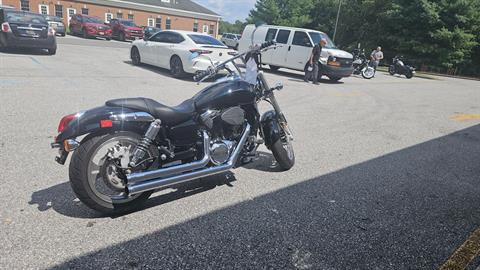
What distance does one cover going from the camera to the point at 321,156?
5.34 m

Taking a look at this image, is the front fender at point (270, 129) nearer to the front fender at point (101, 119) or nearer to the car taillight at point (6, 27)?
the front fender at point (101, 119)

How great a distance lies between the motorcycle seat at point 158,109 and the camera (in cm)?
322

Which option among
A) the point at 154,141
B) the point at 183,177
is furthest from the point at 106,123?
the point at 183,177

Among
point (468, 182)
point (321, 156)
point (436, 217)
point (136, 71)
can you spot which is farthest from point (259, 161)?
point (136, 71)

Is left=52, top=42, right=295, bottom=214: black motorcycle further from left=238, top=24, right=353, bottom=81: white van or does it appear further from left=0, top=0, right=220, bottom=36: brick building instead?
left=0, top=0, right=220, bottom=36: brick building

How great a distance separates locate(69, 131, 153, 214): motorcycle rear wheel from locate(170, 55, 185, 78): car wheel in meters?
8.48

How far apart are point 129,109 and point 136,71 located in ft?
30.6

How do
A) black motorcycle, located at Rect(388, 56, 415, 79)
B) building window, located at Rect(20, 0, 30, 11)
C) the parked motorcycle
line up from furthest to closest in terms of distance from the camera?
1. building window, located at Rect(20, 0, 30, 11)
2. black motorcycle, located at Rect(388, 56, 415, 79)
3. the parked motorcycle

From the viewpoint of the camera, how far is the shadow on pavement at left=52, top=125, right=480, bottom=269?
273cm

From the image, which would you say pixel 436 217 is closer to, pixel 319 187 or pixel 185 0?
pixel 319 187

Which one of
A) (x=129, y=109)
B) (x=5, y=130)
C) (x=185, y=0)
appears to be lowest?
(x=5, y=130)

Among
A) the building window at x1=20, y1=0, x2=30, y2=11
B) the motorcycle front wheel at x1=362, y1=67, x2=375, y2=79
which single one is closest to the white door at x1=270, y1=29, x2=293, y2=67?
the motorcycle front wheel at x1=362, y1=67, x2=375, y2=79

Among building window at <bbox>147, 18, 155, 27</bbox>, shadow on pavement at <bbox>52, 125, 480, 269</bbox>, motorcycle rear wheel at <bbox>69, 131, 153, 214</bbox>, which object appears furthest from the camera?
building window at <bbox>147, 18, 155, 27</bbox>

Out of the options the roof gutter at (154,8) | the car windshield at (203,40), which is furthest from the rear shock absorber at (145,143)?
the roof gutter at (154,8)
